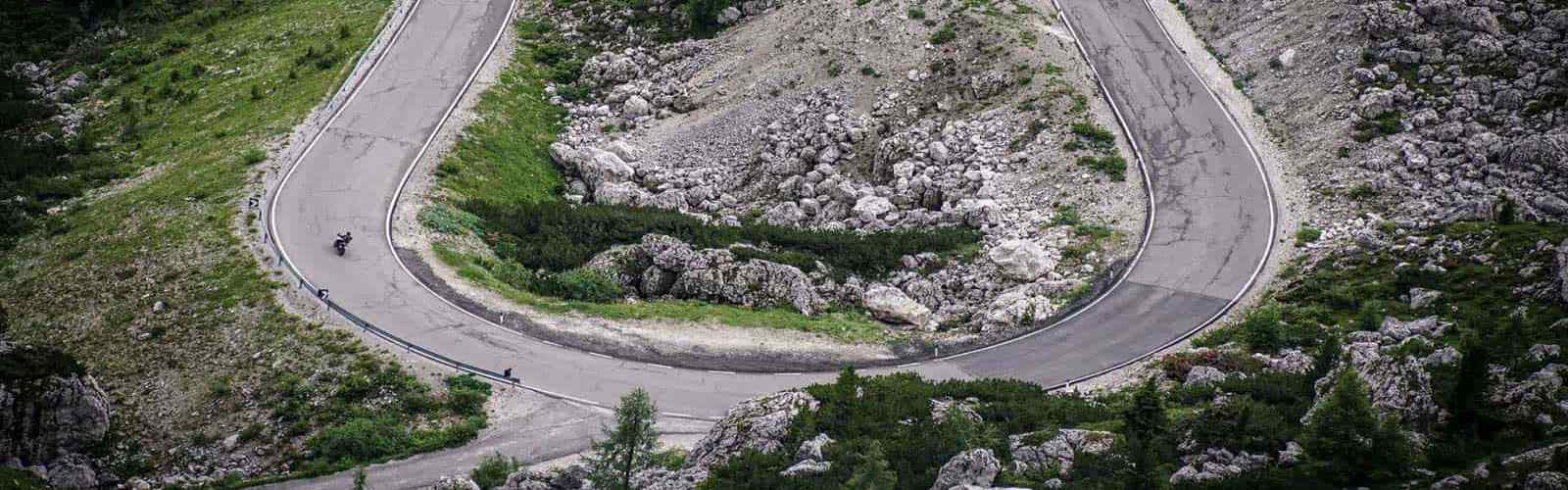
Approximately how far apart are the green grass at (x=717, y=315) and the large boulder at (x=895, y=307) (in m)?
0.53

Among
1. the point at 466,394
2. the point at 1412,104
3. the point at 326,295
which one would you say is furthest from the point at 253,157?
the point at 1412,104

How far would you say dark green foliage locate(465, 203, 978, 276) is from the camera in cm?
5144

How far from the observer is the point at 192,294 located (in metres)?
46.5

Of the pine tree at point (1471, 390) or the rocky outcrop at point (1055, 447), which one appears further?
the rocky outcrop at point (1055, 447)

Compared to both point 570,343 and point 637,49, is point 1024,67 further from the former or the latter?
point 570,343

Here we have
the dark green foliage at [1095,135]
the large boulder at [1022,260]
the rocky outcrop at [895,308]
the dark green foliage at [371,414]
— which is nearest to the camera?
the dark green foliage at [371,414]

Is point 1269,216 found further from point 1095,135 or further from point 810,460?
point 810,460

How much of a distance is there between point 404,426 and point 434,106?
1115 inches

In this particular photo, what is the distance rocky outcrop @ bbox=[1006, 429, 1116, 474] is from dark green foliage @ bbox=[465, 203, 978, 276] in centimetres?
1898

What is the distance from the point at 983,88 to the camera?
61344 millimetres

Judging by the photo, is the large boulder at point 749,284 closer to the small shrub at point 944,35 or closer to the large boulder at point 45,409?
the small shrub at point 944,35

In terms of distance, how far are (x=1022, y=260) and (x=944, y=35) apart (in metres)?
18.9

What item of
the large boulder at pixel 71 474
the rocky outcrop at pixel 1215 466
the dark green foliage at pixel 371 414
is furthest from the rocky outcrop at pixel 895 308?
the large boulder at pixel 71 474

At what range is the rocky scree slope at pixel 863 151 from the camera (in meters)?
49.5
